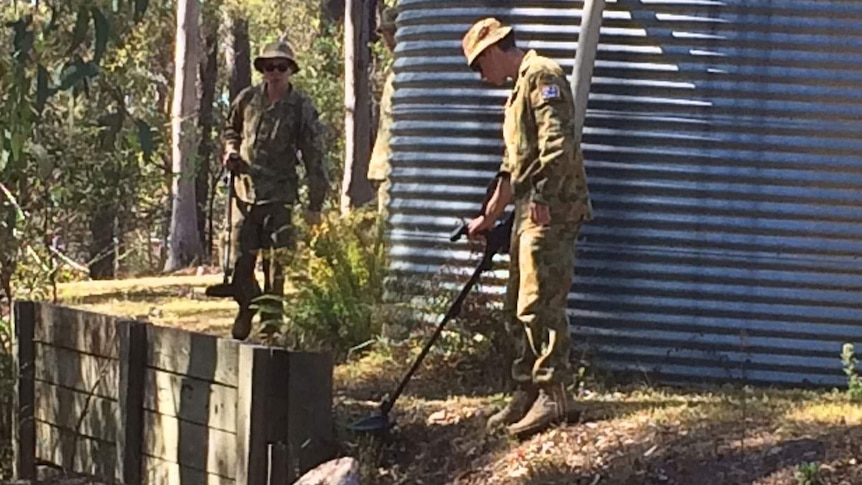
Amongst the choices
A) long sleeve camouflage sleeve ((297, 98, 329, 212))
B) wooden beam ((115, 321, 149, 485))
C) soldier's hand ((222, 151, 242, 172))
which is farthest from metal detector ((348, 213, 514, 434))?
soldier's hand ((222, 151, 242, 172))

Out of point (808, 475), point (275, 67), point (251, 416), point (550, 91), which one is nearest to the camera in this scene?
point (808, 475)

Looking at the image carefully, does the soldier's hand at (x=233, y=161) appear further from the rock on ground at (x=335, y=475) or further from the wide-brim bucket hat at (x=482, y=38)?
the rock on ground at (x=335, y=475)

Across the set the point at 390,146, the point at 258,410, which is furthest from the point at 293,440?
the point at 390,146

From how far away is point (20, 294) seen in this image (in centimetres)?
944

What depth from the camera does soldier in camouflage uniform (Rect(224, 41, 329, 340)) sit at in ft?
30.9

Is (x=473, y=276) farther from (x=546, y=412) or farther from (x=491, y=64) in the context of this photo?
(x=491, y=64)

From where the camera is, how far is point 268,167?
9414 mm

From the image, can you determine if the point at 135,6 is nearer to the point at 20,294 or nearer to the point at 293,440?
the point at 293,440

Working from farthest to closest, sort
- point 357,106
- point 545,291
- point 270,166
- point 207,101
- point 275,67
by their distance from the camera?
point 207,101 → point 357,106 → point 270,166 → point 275,67 → point 545,291

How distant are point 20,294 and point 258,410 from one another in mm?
3578

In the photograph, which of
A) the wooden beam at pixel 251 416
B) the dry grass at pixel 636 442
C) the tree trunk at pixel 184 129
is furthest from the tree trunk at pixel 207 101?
the wooden beam at pixel 251 416

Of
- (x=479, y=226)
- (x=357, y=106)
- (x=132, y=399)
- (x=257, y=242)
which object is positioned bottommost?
(x=132, y=399)

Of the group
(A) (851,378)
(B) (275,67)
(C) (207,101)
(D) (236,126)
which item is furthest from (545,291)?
(C) (207,101)

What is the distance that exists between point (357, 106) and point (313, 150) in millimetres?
14441
